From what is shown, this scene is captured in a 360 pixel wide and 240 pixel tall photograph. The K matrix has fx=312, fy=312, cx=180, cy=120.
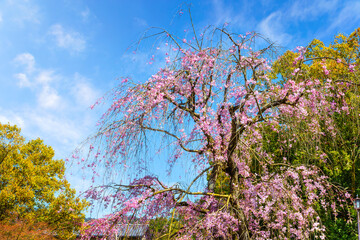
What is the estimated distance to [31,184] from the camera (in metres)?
15.0

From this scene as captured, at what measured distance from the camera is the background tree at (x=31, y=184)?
14461 millimetres

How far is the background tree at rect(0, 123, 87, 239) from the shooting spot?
47.4 feet

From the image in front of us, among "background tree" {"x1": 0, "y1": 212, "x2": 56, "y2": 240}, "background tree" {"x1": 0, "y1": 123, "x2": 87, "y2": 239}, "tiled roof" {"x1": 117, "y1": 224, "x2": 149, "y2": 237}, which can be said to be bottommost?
"tiled roof" {"x1": 117, "y1": 224, "x2": 149, "y2": 237}

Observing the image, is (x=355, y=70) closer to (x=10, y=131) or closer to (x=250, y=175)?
(x=250, y=175)

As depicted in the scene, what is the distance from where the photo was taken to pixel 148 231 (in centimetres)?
559

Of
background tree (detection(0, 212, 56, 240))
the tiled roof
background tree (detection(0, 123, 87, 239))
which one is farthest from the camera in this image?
background tree (detection(0, 123, 87, 239))

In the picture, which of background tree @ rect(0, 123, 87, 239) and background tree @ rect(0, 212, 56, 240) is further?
background tree @ rect(0, 123, 87, 239)

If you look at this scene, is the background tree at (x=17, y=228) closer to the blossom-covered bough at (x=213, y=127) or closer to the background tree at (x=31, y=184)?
the background tree at (x=31, y=184)

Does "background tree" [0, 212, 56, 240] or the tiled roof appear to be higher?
"background tree" [0, 212, 56, 240]

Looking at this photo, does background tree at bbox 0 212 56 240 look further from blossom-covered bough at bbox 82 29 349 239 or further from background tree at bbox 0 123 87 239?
blossom-covered bough at bbox 82 29 349 239

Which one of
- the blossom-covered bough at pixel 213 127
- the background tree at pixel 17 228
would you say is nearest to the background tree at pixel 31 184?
the background tree at pixel 17 228

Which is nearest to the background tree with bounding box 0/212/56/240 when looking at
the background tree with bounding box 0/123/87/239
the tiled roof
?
the background tree with bounding box 0/123/87/239

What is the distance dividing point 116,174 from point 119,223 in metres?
0.98

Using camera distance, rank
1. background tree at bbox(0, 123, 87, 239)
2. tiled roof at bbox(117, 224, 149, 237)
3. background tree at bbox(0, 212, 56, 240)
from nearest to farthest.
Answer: tiled roof at bbox(117, 224, 149, 237)
background tree at bbox(0, 212, 56, 240)
background tree at bbox(0, 123, 87, 239)
